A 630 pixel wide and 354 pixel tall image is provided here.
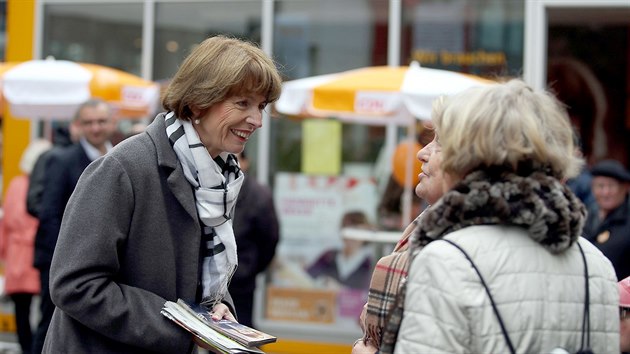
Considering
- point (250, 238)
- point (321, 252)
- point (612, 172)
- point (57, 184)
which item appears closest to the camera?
point (57, 184)

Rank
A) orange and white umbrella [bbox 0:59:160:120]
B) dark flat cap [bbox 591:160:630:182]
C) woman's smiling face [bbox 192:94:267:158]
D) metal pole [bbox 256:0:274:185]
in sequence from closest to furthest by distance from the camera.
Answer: woman's smiling face [bbox 192:94:267:158] → dark flat cap [bbox 591:160:630:182] → orange and white umbrella [bbox 0:59:160:120] → metal pole [bbox 256:0:274:185]

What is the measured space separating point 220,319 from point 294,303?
733cm

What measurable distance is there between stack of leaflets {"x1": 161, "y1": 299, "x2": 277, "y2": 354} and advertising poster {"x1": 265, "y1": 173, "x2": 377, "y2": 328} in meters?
7.11

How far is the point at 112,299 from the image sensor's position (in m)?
3.04

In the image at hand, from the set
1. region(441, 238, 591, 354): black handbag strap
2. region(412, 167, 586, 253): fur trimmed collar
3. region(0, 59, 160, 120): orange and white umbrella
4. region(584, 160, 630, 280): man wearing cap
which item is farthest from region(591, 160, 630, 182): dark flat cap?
region(412, 167, 586, 253): fur trimmed collar

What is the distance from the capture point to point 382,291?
2.78 meters

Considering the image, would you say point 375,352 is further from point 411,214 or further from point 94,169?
point 411,214

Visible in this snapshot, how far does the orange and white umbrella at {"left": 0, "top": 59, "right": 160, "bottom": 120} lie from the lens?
29.6 feet

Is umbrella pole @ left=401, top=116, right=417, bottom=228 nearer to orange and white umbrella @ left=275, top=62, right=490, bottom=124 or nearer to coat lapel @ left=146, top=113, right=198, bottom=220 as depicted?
orange and white umbrella @ left=275, top=62, right=490, bottom=124

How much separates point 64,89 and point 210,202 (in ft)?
20.2

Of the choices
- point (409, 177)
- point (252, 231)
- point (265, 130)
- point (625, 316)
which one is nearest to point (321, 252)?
point (265, 130)

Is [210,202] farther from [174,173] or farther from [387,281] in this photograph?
→ [387,281]

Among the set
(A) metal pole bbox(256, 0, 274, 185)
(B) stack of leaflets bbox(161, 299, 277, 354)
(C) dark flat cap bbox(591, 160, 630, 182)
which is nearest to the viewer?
(B) stack of leaflets bbox(161, 299, 277, 354)

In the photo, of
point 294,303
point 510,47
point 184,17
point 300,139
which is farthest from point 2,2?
point 510,47
